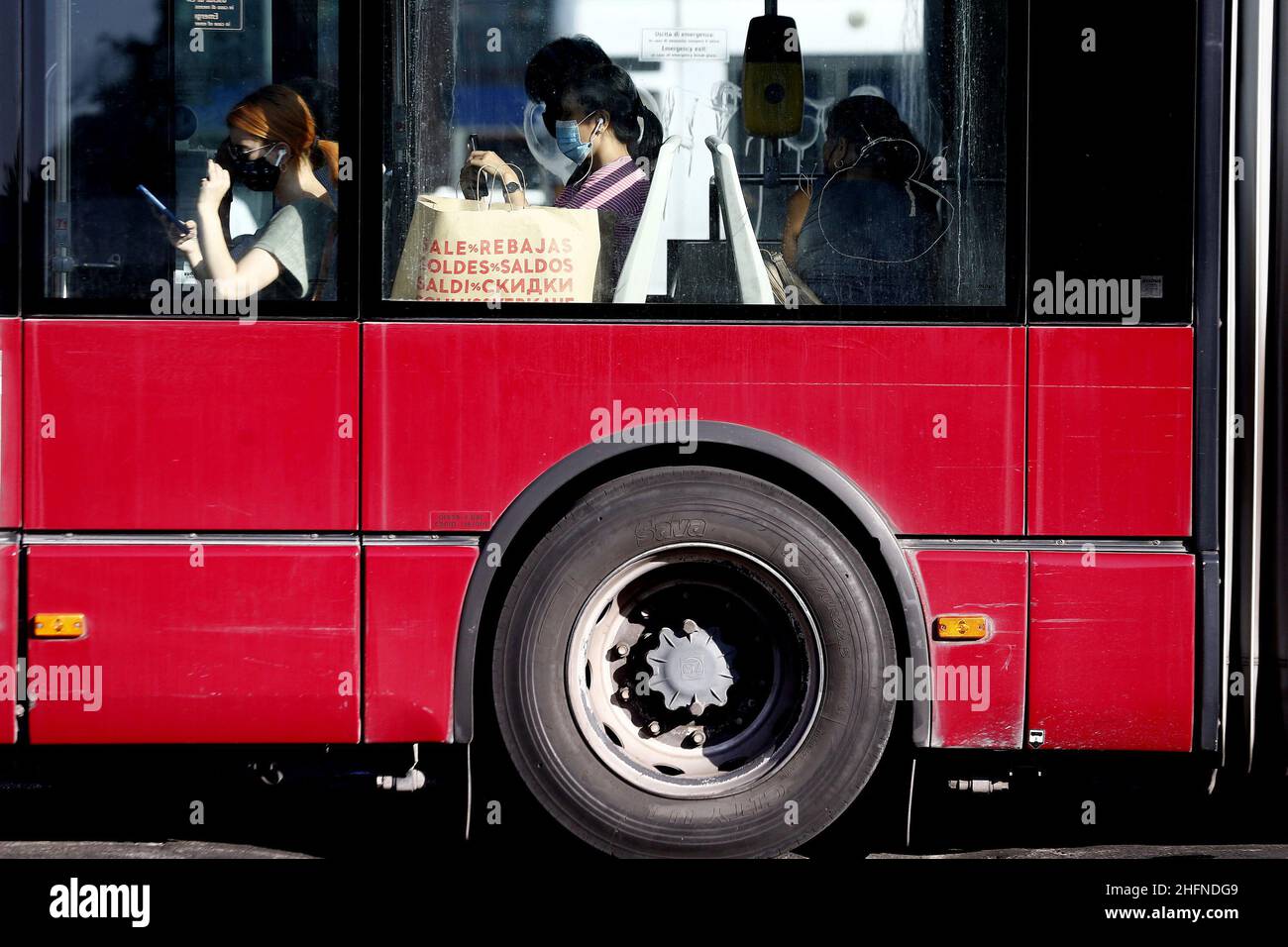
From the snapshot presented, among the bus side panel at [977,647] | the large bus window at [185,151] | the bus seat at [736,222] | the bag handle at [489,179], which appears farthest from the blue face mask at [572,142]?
the bus side panel at [977,647]

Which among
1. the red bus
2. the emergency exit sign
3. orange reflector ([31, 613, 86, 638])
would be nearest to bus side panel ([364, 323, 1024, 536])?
the red bus

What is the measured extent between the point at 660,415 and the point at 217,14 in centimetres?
168

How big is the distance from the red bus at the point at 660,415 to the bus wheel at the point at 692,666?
11mm

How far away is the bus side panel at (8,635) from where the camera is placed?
3572 millimetres

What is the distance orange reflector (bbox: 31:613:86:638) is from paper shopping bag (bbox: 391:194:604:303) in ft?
4.19

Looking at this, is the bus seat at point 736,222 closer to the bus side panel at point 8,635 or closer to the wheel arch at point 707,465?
the wheel arch at point 707,465

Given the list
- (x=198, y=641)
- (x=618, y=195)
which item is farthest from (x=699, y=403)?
(x=198, y=641)

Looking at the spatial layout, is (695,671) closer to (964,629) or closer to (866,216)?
(964,629)

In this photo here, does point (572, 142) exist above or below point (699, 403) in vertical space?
above

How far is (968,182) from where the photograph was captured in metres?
3.68

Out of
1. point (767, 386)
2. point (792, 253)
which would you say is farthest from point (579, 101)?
point (767, 386)

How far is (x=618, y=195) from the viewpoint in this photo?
12.2 feet

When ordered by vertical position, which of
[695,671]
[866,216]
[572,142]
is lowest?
[695,671]

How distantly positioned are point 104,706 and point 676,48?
2437 mm
